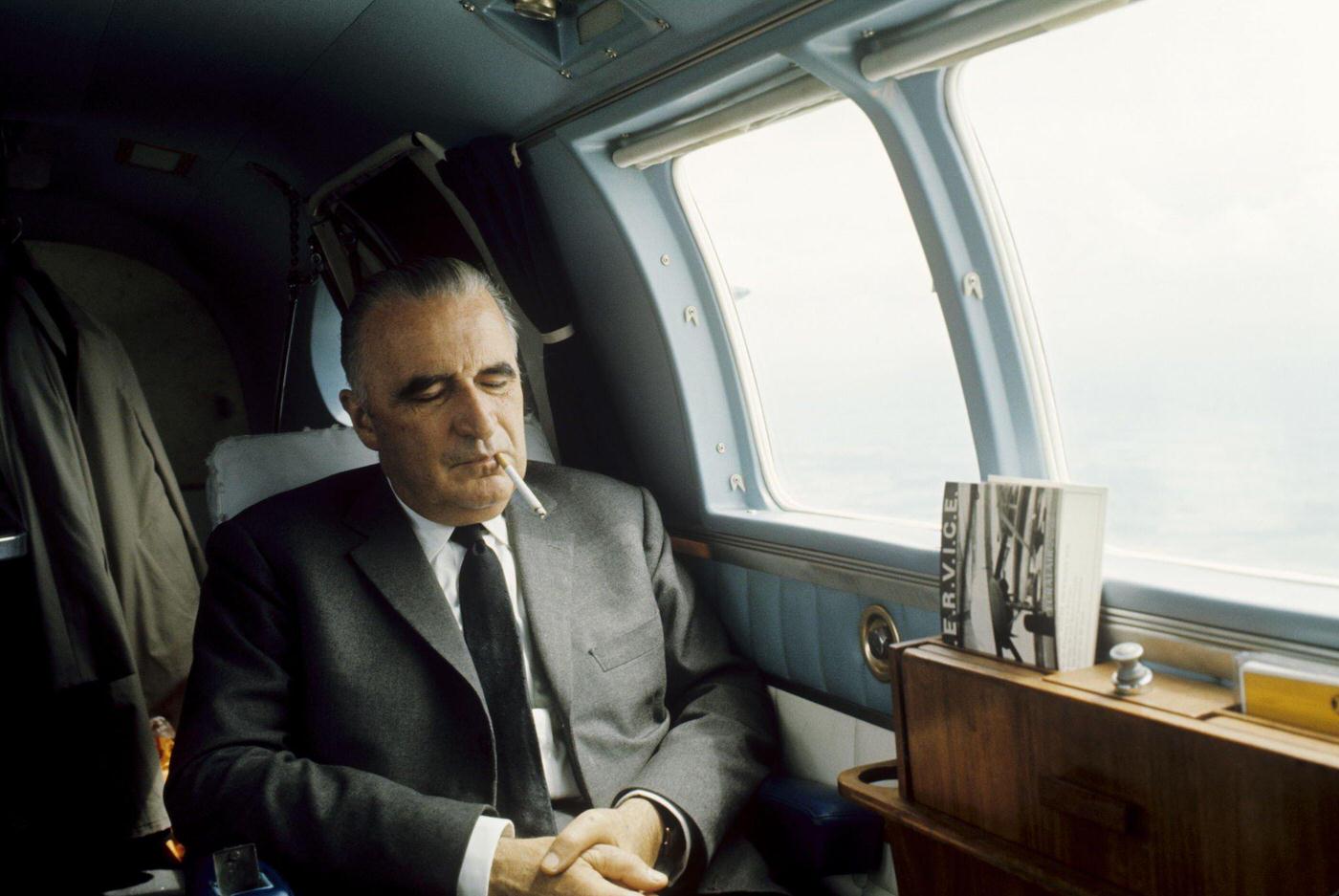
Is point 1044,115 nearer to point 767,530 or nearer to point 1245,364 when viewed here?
point 1245,364

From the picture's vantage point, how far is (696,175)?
9.33ft

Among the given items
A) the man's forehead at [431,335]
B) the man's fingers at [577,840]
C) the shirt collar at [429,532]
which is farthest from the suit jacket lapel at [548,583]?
the man's forehead at [431,335]

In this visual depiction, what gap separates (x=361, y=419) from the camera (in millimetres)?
2195

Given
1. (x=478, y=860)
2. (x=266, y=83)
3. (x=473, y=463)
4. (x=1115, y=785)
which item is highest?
(x=266, y=83)

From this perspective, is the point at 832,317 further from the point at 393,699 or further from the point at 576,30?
the point at 393,699

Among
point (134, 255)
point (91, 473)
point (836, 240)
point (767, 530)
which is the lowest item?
point (767, 530)

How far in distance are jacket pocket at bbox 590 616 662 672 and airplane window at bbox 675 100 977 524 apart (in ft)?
2.44

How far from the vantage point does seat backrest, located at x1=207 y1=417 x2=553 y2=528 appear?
2.24m

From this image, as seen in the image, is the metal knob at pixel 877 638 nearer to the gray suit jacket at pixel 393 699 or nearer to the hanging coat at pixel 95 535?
the gray suit jacket at pixel 393 699

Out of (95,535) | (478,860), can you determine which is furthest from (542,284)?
(478,860)

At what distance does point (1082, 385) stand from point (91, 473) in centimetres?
322

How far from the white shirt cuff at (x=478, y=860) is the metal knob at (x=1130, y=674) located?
112 cm

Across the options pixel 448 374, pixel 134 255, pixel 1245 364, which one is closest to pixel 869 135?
pixel 1245 364

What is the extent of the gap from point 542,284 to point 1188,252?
6.05 ft
